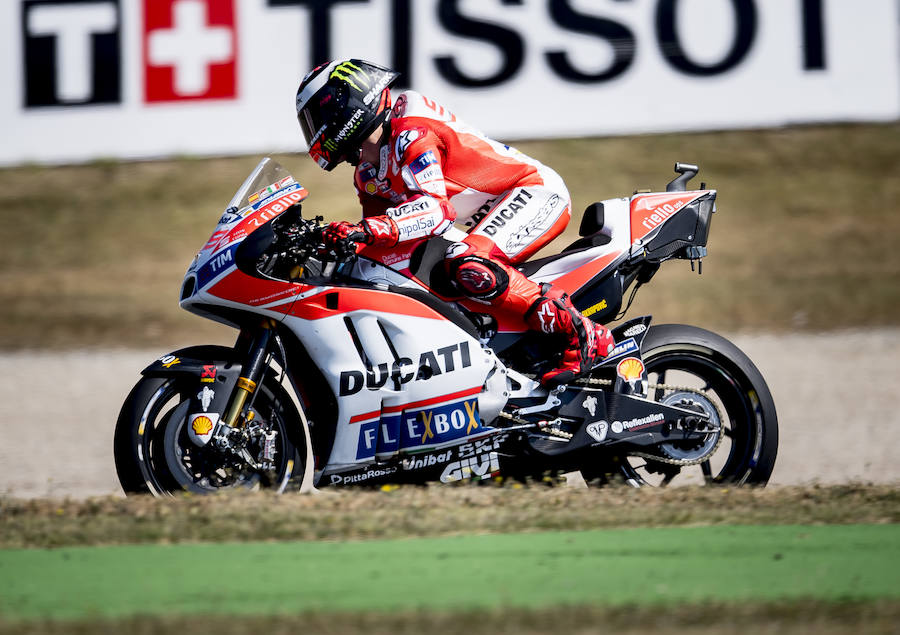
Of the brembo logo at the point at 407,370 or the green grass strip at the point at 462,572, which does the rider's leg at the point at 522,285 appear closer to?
the brembo logo at the point at 407,370

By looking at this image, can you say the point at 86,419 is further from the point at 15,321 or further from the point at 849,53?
the point at 849,53

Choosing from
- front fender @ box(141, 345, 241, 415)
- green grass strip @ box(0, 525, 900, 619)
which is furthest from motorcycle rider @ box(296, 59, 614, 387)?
green grass strip @ box(0, 525, 900, 619)

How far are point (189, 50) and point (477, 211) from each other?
302 inches

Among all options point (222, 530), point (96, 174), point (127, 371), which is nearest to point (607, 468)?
point (222, 530)

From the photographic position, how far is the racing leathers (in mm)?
5266

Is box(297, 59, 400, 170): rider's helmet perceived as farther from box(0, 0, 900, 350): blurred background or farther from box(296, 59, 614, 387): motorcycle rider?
box(0, 0, 900, 350): blurred background

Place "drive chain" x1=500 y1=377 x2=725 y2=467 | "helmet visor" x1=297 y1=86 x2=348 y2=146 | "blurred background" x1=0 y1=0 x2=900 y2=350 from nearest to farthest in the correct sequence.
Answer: "helmet visor" x1=297 y1=86 x2=348 y2=146 → "drive chain" x1=500 y1=377 x2=725 y2=467 → "blurred background" x1=0 y1=0 x2=900 y2=350

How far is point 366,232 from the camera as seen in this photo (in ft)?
17.0

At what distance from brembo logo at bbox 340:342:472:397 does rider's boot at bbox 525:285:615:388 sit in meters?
0.37

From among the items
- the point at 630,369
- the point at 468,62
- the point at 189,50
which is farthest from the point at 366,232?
the point at 189,50

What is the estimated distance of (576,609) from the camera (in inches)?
136

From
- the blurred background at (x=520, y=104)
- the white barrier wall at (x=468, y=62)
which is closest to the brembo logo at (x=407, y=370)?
the blurred background at (x=520, y=104)

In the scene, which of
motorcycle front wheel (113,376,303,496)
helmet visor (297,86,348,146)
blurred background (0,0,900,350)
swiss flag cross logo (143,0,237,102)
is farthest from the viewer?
swiss flag cross logo (143,0,237,102)

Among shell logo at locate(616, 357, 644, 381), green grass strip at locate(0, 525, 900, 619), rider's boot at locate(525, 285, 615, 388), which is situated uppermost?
rider's boot at locate(525, 285, 615, 388)
